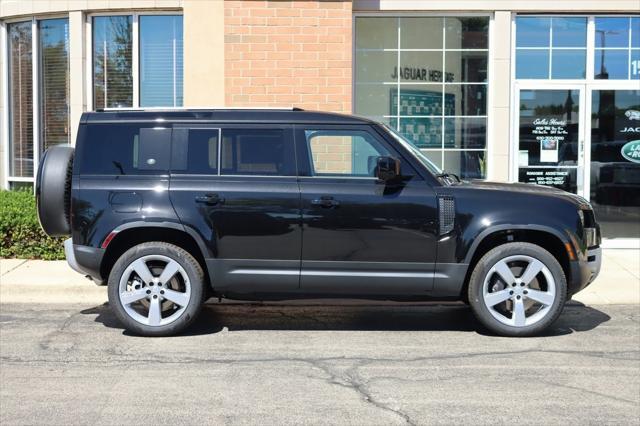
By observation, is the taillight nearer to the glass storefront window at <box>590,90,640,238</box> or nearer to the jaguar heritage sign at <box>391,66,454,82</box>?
the jaguar heritage sign at <box>391,66,454,82</box>

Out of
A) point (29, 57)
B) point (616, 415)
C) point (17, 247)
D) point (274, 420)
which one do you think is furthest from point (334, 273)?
point (29, 57)

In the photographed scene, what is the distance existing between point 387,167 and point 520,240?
1.41m

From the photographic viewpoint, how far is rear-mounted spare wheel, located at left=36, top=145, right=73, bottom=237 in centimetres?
695

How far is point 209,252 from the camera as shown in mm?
6730

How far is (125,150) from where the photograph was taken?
684 cm

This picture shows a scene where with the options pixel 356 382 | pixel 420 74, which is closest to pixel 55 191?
pixel 356 382

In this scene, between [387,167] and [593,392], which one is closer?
[593,392]

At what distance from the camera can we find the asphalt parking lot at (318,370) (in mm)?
4898

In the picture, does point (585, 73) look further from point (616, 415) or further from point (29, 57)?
point (29, 57)

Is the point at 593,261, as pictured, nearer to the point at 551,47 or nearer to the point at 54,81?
the point at 551,47

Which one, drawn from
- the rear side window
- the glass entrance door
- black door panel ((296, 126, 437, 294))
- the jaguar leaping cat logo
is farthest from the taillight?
the jaguar leaping cat logo

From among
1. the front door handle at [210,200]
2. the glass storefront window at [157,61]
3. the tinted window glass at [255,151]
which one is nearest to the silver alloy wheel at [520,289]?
the tinted window glass at [255,151]

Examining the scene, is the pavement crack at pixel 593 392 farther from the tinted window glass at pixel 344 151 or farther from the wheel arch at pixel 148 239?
the wheel arch at pixel 148 239

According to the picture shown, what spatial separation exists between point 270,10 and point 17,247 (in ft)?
15.8
